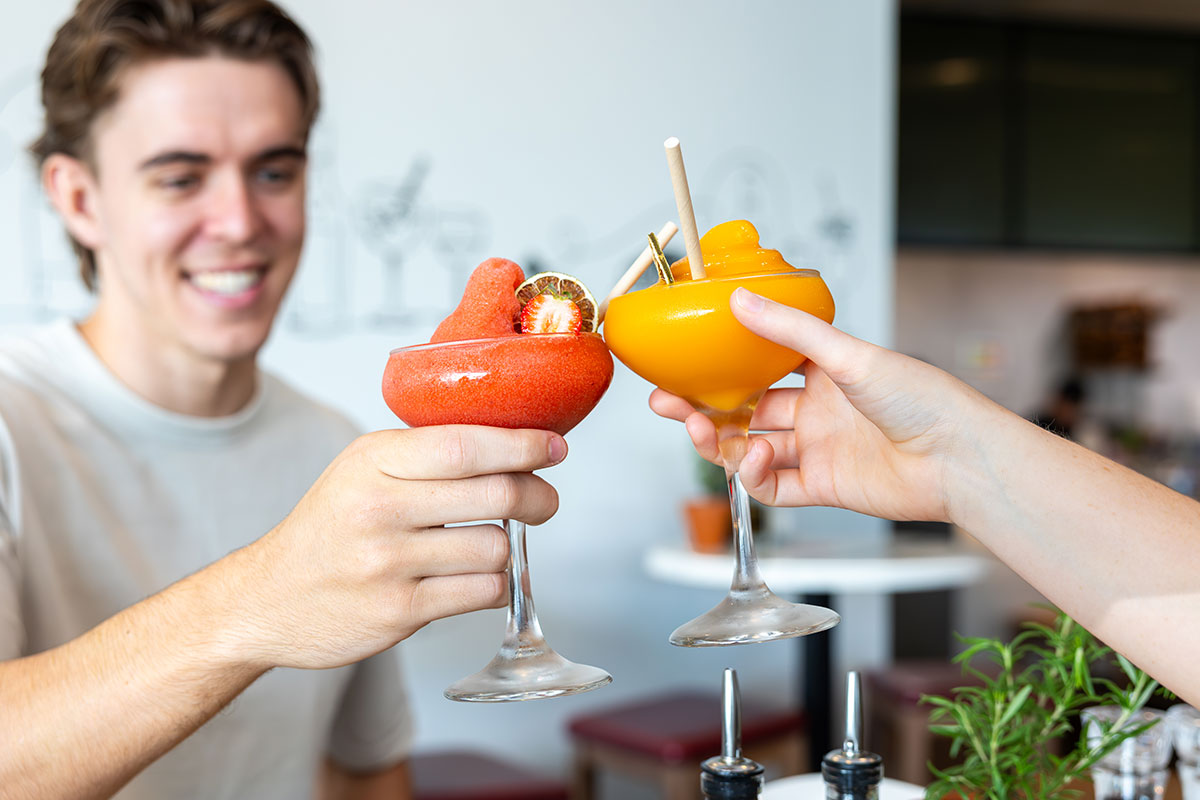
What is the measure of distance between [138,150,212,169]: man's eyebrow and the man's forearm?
2.85 ft

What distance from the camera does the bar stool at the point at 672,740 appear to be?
2910 millimetres

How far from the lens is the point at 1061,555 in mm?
938

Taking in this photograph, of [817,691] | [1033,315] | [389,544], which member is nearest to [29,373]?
[389,544]

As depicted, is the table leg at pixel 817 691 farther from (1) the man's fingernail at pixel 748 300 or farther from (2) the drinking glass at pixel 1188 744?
(1) the man's fingernail at pixel 748 300

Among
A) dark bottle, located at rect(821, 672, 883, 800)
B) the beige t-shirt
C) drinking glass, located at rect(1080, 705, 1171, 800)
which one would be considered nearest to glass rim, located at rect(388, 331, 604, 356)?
dark bottle, located at rect(821, 672, 883, 800)

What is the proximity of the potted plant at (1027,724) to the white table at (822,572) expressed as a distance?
217cm

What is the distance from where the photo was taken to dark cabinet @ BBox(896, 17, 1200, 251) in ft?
19.7

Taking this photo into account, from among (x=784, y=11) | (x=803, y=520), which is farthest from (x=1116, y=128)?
(x=803, y=520)

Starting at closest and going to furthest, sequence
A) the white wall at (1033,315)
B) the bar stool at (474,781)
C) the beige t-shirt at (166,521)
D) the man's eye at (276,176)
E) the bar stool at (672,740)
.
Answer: the beige t-shirt at (166,521) < the man's eye at (276,176) < the bar stool at (474,781) < the bar stool at (672,740) < the white wall at (1033,315)

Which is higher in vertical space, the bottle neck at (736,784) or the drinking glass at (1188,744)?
the bottle neck at (736,784)

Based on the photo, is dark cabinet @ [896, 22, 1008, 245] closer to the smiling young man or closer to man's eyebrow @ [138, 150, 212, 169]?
the smiling young man

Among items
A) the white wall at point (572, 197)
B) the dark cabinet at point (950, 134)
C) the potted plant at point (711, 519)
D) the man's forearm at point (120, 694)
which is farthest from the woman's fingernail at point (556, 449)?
the dark cabinet at point (950, 134)

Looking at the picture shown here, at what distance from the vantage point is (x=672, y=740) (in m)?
2.93

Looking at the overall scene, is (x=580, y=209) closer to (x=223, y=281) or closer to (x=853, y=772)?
(x=223, y=281)
